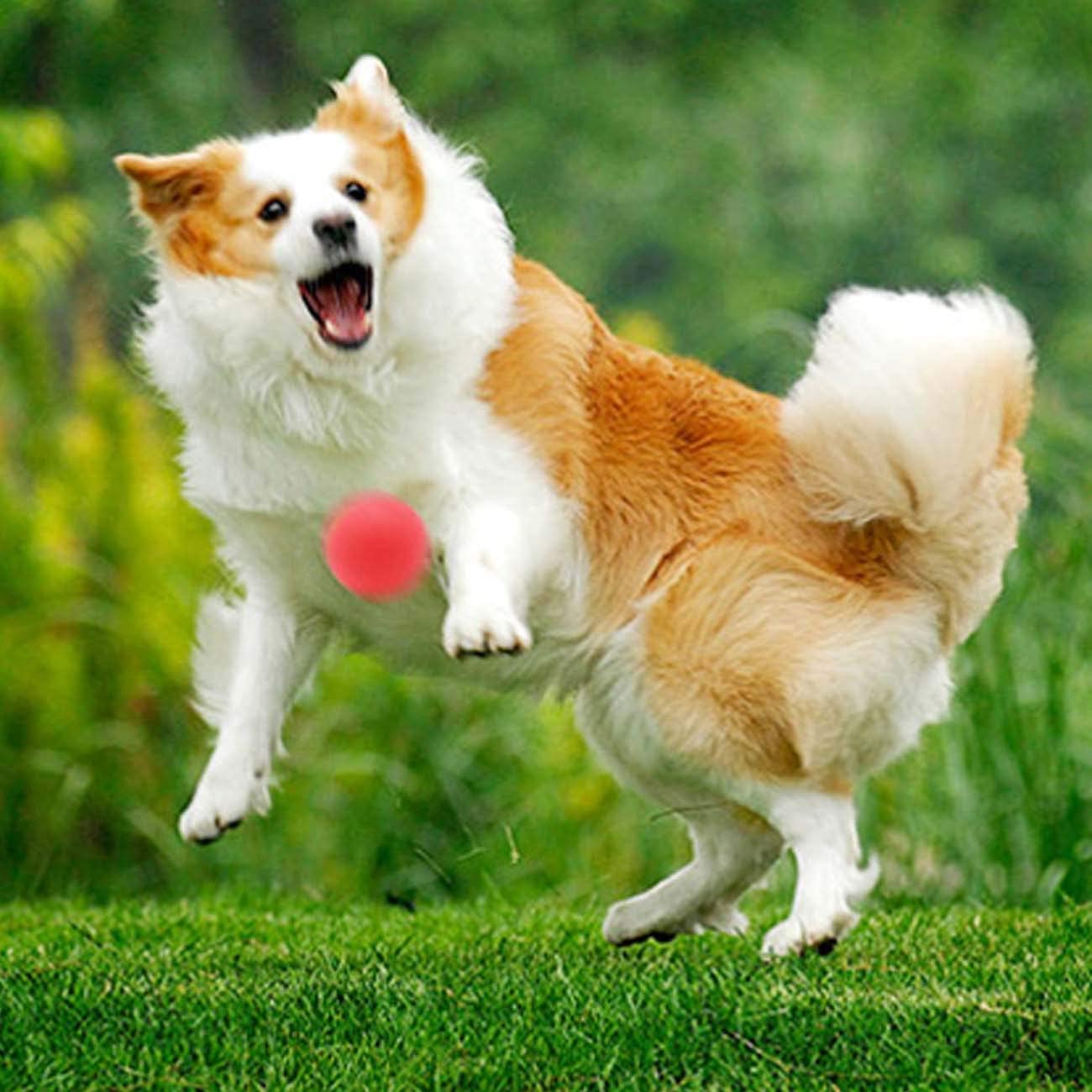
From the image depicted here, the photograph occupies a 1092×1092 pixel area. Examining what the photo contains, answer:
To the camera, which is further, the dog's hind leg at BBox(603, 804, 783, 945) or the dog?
the dog's hind leg at BBox(603, 804, 783, 945)

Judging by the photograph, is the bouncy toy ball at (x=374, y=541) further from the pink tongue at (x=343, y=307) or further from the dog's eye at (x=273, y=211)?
the dog's eye at (x=273, y=211)

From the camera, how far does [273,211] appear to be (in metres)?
4.37

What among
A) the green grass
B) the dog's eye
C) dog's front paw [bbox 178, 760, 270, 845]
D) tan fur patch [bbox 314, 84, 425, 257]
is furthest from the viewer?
dog's front paw [bbox 178, 760, 270, 845]

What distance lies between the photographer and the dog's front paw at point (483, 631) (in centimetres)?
423

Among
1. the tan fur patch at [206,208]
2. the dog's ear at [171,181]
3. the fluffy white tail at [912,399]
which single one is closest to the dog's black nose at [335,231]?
the tan fur patch at [206,208]

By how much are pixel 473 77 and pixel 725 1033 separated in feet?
47.9

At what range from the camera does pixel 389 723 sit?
7.58 metres

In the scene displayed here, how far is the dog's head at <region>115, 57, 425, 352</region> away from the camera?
4.32 meters

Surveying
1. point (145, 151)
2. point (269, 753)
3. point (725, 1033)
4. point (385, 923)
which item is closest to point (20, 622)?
point (385, 923)

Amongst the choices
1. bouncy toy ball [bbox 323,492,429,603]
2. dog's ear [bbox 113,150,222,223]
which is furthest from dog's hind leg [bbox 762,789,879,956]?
dog's ear [bbox 113,150,222,223]

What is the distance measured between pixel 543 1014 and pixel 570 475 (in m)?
1.19

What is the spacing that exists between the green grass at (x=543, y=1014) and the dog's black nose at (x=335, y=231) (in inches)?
54.8

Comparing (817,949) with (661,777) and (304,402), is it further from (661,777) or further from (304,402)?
(304,402)

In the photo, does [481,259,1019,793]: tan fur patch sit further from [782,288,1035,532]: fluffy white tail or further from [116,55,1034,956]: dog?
[782,288,1035,532]: fluffy white tail
